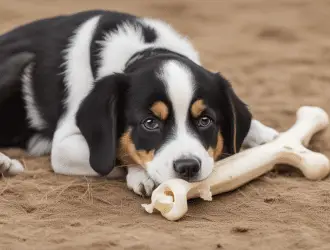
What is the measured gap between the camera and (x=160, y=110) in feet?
15.4

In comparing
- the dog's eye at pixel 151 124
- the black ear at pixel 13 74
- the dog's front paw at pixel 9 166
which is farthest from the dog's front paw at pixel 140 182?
the black ear at pixel 13 74

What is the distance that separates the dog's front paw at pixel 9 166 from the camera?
203 inches

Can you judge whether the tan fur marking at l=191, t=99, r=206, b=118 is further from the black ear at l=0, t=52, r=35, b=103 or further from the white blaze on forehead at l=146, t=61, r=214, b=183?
the black ear at l=0, t=52, r=35, b=103

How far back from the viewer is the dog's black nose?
4465mm

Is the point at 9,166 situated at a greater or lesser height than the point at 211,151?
lesser

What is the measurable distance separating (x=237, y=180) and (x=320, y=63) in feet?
12.0

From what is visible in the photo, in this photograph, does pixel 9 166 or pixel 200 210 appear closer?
pixel 200 210

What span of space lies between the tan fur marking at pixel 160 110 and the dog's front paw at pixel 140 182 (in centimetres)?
36

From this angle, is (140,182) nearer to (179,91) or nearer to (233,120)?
(179,91)

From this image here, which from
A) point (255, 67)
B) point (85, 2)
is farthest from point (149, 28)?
point (85, 2)

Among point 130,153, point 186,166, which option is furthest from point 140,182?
point 186,166

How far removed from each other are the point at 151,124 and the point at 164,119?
0.09 m

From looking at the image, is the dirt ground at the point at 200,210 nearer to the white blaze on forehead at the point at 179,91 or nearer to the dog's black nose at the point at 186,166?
the dog's black nose at the point at 186,166

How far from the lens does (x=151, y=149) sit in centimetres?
470
